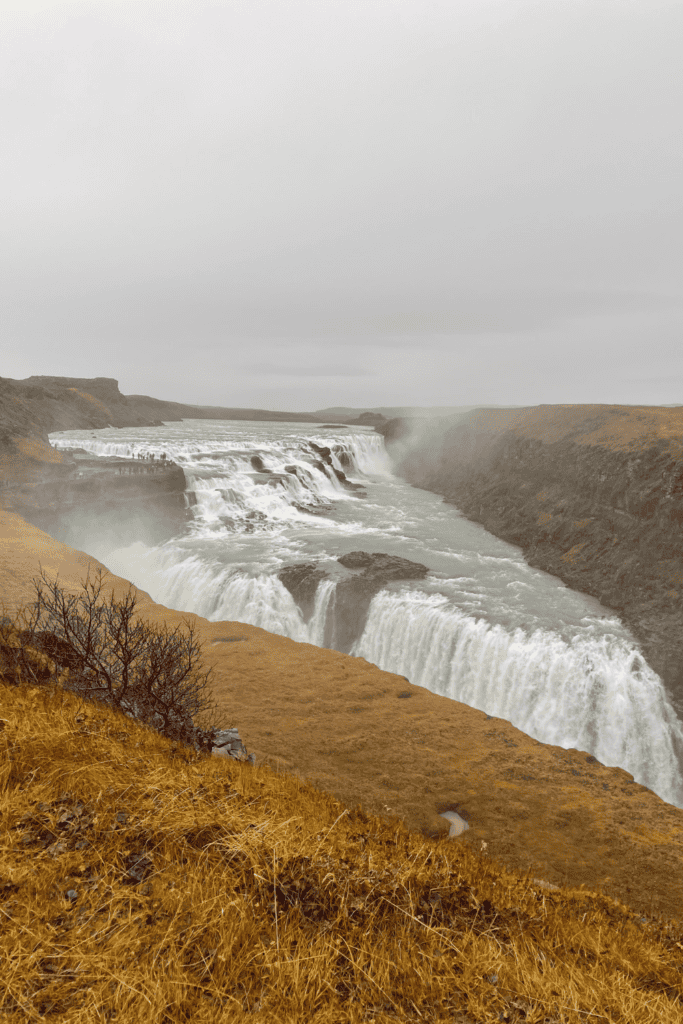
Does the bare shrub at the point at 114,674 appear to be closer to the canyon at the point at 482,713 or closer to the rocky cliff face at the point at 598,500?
the canyon at the point at 482,713

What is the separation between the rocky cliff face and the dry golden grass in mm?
13314

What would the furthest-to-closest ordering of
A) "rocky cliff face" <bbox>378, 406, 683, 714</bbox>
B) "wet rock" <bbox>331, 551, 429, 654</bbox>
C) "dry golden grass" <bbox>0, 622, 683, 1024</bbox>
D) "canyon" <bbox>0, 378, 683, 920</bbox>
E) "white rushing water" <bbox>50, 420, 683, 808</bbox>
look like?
"rocky cliff face" <bbox>378, 406, 683, 714</bbox> → "wet rock" <bbox>331, 551, 429, 654</bbox> → "white rushing water" <bbox>50, 420, 683, 808</bbox> → "canyon" <bbox>0, 378, 683, 920</bbox> → "dry golden grass" <bbox>0, 622, 683, 1024</bbox>

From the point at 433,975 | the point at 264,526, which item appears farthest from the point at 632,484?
the point at 433,975

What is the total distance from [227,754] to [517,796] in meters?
5.28

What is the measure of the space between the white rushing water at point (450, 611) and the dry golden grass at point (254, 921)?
395 inches

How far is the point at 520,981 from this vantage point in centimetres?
255

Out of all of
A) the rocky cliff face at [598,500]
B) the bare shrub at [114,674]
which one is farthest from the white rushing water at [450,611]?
the bare shrub at [114,674]

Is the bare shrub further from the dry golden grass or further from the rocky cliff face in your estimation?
the rocky cliff face

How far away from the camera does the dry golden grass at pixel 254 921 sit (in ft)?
7.36

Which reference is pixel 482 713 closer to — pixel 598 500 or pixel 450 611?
pixel 450 611

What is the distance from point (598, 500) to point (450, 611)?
1446 cm

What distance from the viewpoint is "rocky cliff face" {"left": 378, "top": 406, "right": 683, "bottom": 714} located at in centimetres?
1789

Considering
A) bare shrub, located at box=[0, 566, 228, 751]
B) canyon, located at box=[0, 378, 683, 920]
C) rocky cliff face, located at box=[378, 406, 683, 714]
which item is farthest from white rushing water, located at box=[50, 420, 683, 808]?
bare shrub, located at box=[0, 566, 228, 751]

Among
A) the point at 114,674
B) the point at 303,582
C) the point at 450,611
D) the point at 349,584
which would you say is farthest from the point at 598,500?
the point at 114,674
